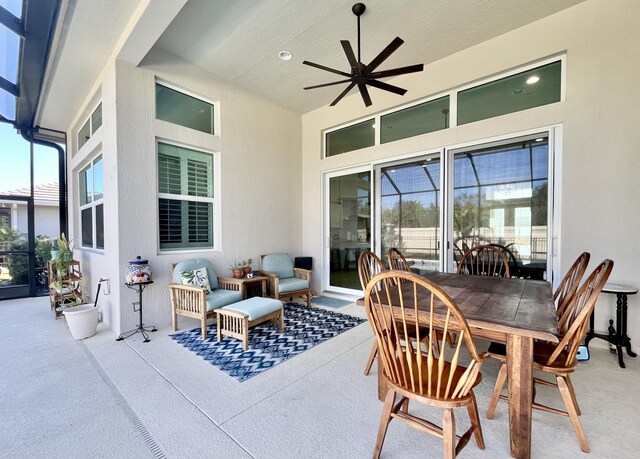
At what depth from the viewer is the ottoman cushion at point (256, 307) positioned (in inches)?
118

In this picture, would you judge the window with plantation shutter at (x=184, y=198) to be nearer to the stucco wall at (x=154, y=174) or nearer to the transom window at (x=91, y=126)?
the stucco wall at (x=154, y=174)

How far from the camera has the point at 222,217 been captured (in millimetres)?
4277

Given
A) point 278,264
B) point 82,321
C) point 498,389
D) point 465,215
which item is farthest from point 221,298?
point 465,215

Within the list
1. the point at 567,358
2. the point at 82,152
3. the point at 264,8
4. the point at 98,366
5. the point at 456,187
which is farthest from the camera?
the point at 82,152

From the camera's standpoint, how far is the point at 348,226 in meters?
5.14

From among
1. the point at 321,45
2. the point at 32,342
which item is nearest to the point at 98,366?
the point at 32,342

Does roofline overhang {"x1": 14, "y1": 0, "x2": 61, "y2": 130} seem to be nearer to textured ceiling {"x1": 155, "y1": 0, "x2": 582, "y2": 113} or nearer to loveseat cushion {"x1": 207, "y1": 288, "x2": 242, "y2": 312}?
textured ceiling {"x1": 155, "y1": 0, "x2": 582, "y2": 113}

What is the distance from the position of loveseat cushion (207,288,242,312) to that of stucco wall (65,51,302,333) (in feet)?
2.05

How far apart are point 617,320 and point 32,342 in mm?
6204

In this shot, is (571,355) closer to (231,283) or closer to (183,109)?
(231,283)

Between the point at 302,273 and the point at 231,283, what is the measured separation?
1.31 m

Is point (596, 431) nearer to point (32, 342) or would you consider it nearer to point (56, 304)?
point (32, 342)

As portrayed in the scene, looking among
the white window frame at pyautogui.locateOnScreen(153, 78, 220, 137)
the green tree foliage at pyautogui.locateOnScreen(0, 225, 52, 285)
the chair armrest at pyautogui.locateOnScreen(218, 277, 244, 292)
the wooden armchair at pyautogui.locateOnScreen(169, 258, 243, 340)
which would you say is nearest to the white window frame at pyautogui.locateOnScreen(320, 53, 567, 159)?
the white window frame at pyautogui.locateOnScreen(153, 78, 220, 137)

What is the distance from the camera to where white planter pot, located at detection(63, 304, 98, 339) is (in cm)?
317
